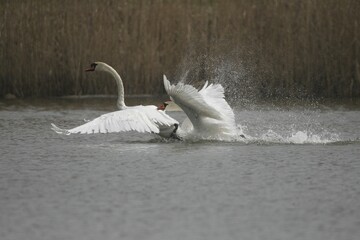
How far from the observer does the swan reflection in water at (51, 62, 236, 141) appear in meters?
10.1

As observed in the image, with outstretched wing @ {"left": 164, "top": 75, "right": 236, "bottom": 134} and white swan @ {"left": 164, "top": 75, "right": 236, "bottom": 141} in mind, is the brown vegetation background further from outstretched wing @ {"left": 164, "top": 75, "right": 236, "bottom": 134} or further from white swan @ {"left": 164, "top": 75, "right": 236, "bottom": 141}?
A: white swan @ {"left": 164, "top": 75, "right": 236, "bottom": 141}

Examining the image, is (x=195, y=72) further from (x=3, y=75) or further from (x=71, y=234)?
(x=71, y=234)

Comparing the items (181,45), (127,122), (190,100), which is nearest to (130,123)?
(127,122)

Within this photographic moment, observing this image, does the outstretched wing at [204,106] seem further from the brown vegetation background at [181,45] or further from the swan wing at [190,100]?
the brown vegetation background at [181,45]

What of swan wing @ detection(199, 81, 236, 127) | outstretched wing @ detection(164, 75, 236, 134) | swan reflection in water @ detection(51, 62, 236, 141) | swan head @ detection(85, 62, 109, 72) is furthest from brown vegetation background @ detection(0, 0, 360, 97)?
swan reflection in water @ detection(51, 62, 236, 141)

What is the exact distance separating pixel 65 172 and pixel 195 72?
8.36 meters

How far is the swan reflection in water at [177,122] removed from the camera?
10.1 m

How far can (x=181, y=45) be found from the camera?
17422 millimetres

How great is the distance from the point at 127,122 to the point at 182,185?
210 cm

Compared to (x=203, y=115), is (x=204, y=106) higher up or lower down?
higher up

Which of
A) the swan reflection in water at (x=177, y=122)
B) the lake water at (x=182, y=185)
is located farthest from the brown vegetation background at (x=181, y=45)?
the swan reflection in water at (x=177, y=122)

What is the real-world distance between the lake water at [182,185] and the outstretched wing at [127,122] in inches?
11.8

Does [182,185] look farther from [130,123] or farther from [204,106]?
[204,106]

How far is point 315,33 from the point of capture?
56.0ft
